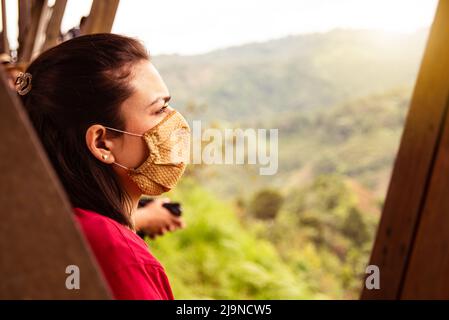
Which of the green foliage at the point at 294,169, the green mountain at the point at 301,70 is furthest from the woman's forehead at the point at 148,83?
the green mountain at the point at 301,70

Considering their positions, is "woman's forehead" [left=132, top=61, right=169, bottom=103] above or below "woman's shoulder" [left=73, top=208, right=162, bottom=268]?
above

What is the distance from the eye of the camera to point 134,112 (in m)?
1.56

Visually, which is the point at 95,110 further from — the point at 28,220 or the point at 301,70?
the point at 301,70

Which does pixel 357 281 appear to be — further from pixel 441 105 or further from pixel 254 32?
pixel 254 32

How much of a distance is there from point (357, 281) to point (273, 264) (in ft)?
12.3

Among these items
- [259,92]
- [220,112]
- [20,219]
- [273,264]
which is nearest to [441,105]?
[20,219]

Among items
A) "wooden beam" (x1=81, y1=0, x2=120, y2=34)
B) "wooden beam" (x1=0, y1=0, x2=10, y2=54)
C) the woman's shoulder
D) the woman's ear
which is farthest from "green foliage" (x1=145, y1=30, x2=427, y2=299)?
the woman's shoulder

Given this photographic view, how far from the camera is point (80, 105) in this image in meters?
1.46

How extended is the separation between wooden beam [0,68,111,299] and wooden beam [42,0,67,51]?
7.40 feet

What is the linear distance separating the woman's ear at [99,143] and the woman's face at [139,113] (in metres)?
0.02

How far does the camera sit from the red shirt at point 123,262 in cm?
118

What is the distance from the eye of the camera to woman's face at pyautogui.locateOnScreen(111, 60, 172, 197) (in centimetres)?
153

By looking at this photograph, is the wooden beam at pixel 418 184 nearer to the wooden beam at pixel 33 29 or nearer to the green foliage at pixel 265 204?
the wooden beam at pixel 33 29

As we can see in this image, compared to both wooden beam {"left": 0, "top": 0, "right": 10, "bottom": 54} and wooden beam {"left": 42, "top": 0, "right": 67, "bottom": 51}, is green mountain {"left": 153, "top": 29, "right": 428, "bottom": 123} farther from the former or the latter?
wooden beam {"left": 42, "top": 0, "right": 67, "bottom": 51}
